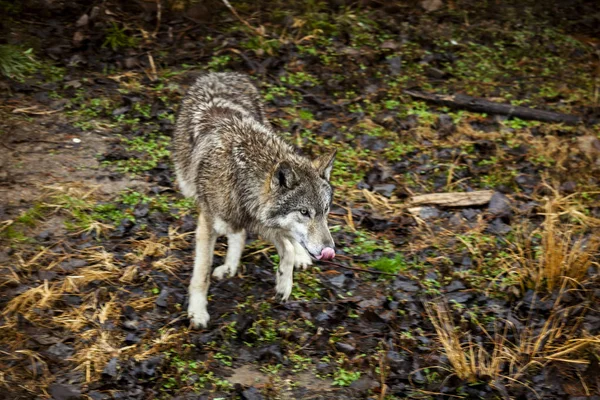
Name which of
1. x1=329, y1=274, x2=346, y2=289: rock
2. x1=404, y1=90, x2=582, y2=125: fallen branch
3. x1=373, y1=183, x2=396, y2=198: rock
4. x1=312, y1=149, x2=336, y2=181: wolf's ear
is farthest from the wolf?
x1=404, y1=90, x2=582, y2=125: fallen branch

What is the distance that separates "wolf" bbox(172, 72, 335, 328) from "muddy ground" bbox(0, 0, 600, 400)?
357mm

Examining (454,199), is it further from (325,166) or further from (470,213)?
(325,166)

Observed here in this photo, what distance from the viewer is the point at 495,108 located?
1007 cm

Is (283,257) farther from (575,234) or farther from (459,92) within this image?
(459,92)

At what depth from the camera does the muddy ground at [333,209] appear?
19.9 feet

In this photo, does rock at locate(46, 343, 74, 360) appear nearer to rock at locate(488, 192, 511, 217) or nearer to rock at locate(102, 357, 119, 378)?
rock at locate(102, 357, 119, 378)

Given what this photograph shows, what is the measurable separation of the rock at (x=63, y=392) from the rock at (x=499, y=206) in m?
4.79

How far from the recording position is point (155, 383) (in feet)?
18.9

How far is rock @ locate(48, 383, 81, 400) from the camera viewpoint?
546cm

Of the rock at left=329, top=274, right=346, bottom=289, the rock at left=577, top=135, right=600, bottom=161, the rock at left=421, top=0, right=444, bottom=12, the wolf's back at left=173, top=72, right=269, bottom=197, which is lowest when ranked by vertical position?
the rock at left=329, top=274, right=346, bottom=289

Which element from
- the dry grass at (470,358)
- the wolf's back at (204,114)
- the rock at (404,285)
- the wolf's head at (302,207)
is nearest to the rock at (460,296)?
the rock at (404,285)

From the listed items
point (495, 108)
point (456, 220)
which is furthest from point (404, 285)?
point (495, 108)

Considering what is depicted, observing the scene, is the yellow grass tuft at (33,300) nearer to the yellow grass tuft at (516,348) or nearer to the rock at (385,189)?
the yellow grass tuft at (516,348)

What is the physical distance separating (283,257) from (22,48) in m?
5.63
